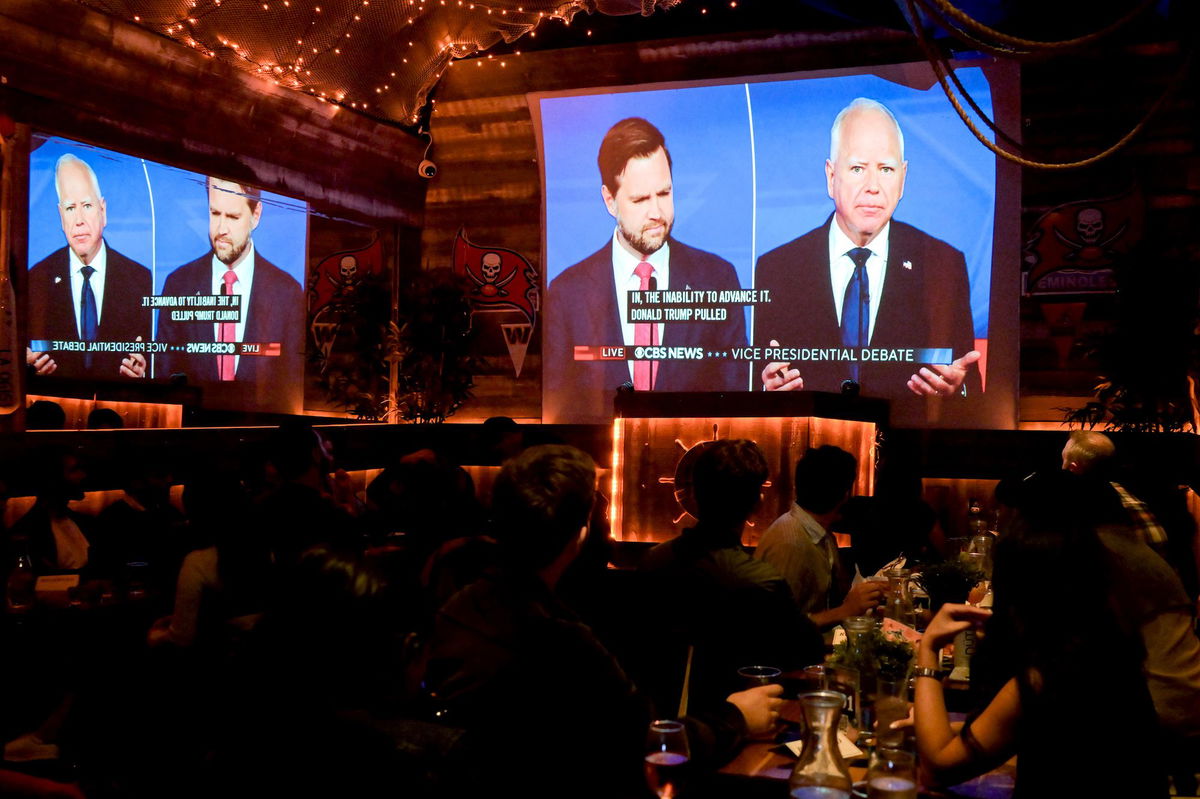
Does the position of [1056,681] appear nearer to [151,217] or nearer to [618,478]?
[618,478]

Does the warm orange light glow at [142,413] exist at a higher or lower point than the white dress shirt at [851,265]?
lower

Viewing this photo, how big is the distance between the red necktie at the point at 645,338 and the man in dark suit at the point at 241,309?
10.8 feet

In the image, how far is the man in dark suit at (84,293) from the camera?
35.6 ft

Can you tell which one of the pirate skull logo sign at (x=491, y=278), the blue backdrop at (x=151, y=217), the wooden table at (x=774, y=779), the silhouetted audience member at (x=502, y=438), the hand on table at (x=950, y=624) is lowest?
the wooden table at (x=774, y=779)

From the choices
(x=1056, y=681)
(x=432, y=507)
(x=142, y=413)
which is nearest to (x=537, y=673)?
(x=1056, y=681)

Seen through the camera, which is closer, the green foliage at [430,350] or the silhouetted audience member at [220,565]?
the silhouetted audience member at [220,565]

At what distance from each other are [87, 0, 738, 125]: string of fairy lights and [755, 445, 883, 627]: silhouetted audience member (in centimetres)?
299

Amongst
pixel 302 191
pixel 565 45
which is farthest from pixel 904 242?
pixel 302 191

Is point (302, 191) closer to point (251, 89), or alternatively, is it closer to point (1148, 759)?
point (251, 89)

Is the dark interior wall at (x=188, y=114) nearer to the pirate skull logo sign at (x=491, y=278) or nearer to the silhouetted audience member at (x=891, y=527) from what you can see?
the pirate skull logo sign at (x=491, y=278)

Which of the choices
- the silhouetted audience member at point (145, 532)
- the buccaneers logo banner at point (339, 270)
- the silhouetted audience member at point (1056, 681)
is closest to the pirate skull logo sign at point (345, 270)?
the buccaneers logo banner at point (339, 270)

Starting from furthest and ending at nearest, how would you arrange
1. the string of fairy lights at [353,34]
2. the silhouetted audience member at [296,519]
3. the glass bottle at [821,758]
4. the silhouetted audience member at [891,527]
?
1. the string of fairy lights at [353,34]
2. the silhouetted audience member at [891,527]
3. the silhouetted audience member at [296,519]
4. the glass bottle at [821,758]

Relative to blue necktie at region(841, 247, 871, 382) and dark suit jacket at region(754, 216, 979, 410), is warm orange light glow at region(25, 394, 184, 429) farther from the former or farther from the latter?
blue necktie at region(841, 247, 871, 382)

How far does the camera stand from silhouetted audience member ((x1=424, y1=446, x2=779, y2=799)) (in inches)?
65.4
